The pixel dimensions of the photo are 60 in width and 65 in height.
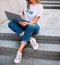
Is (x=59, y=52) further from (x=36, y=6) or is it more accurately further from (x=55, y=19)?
(x=55, y=19)

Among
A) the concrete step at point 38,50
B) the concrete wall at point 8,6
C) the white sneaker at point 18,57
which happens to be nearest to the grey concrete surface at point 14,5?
the concrete wall at point 8,6

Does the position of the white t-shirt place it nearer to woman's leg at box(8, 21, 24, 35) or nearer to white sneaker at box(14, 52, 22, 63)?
woman's leg at box(8, 21, 24, 35)

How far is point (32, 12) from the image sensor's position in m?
3.67

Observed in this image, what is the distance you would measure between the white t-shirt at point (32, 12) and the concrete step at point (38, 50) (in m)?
0.54

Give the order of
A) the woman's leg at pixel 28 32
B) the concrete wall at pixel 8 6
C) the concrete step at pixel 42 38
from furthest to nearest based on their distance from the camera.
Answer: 1. the concrete wall at pixel 8 6
2. the concrete step at pixel 42 38
3. the woman's leg at pixel 28 32

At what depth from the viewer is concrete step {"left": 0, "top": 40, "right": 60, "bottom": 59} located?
11.6 ft

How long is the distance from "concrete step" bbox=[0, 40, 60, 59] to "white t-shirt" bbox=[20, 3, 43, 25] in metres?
0.54

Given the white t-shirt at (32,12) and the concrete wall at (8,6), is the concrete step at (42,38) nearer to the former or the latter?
the white t-shirt at (32,12)

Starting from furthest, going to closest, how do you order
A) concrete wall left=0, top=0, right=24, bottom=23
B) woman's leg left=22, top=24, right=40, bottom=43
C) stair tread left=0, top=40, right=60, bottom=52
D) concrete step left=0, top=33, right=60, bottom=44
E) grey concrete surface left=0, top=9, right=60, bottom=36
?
1. concrete wall left=0, top=0, right=24, bottom=23
2. grey concrete surface left=0, top=9, right=60, bottom=36
3. concrete step left=0, top=33, right=60, bottom=44
4. stair tread left=0, top=40, right=60, bottom=52
5. woman's leg left=22, top=24, right=40, bottom=43

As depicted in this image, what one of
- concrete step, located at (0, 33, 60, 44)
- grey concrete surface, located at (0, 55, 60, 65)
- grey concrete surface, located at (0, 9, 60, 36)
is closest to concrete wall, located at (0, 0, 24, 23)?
grey concrete surface, located at (0, 9, 60, 36)

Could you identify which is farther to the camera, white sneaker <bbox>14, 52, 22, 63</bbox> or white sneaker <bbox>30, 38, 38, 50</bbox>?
white sneaker <bbox>30, 38, 38, 50</bbox>

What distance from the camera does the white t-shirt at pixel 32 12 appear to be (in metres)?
3.61

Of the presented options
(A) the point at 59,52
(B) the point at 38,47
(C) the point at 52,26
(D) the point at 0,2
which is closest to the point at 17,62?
(B) the point at 38,47

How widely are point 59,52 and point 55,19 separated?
189cm
